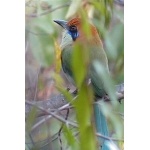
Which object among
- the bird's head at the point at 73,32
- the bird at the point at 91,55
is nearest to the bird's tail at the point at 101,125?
the bird at the point at 91,55

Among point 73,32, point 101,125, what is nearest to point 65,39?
point 73,32

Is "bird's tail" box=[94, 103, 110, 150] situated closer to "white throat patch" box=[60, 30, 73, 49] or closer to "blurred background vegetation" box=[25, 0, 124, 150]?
"blurred background vegetation" box=[25, 0, 124, 150]

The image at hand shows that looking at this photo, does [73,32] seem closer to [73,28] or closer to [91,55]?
[73,28]

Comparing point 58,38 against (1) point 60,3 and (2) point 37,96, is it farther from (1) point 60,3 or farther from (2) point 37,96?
(2) point 37,96

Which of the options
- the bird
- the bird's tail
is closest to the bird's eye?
the bird
